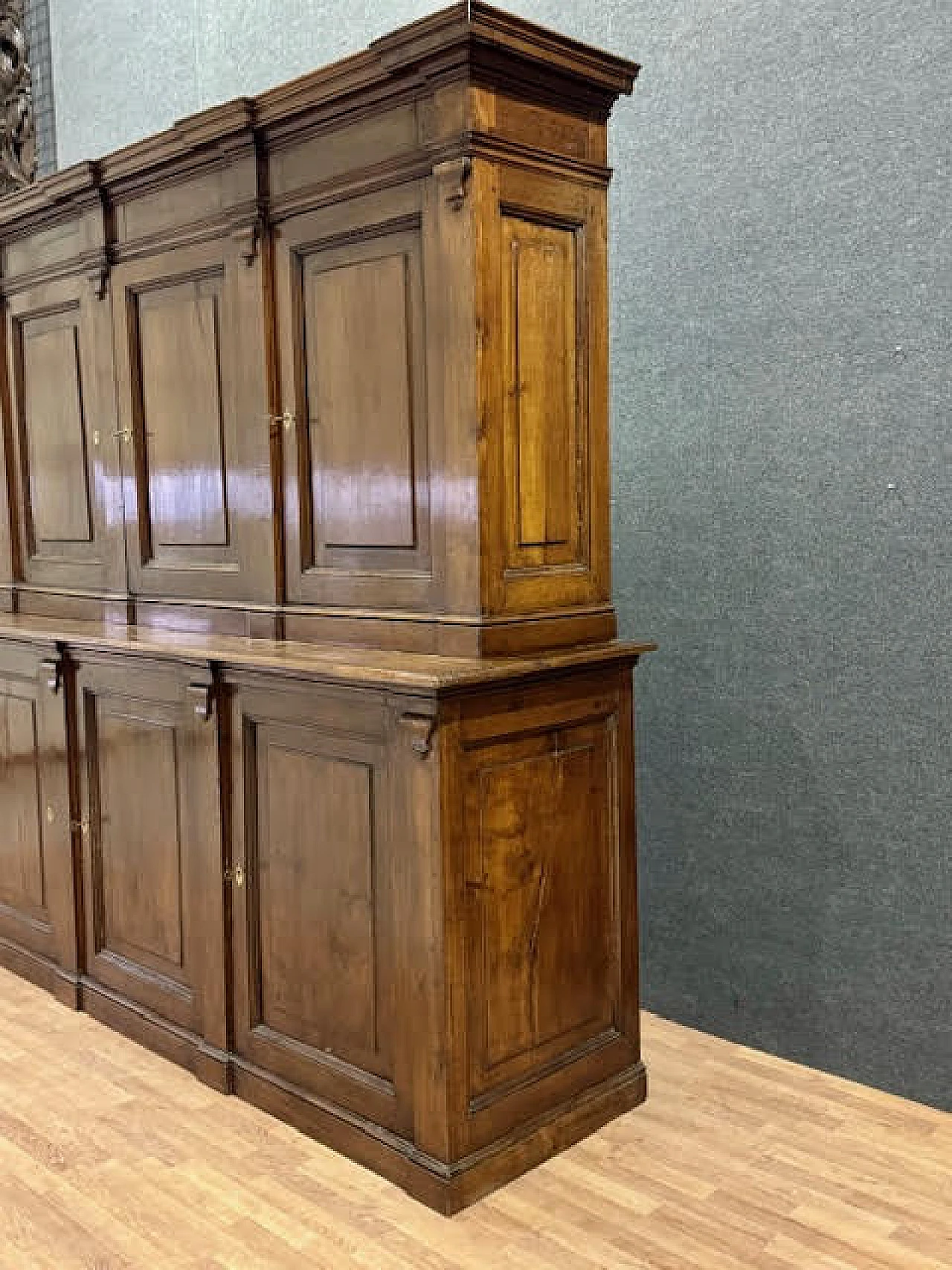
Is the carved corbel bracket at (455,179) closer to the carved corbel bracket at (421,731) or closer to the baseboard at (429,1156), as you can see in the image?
the carved corbel bracket at (421,731)

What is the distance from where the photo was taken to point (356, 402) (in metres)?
2.93

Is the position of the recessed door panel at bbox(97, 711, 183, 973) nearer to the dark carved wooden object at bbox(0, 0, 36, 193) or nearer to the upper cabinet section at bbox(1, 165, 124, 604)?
the upper cabinet section at bbox(1, 165, 124, 604)

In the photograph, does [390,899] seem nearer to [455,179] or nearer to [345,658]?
[345,658]

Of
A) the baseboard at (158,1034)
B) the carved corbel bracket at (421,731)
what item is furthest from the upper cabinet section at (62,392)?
the carved corbel bracket at (421,731)

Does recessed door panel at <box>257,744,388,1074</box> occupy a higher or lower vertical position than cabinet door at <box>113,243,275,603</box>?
lower

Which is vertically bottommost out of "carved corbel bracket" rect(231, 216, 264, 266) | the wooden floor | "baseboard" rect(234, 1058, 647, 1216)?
the wooden floor

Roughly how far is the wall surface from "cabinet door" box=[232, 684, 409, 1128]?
1076 mm

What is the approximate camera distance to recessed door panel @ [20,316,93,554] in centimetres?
388

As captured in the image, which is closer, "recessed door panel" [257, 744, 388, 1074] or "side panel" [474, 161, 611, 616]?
"side panel" [474, 161, 611, 616]

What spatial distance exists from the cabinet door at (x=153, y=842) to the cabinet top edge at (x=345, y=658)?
0.24ft

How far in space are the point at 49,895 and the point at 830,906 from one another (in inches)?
88.3

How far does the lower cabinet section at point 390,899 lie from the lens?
105 inches

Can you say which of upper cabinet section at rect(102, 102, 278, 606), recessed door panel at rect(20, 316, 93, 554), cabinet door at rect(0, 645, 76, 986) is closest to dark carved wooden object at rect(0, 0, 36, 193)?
recessed door panel at rect(20, 316, 93, 554)

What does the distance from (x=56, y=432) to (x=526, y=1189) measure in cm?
258
